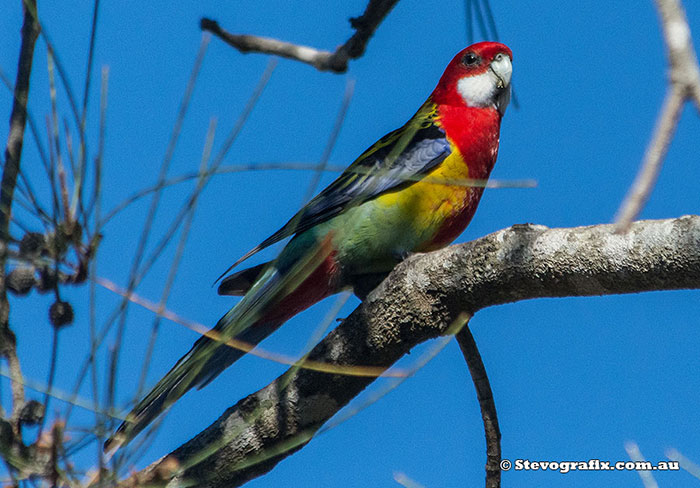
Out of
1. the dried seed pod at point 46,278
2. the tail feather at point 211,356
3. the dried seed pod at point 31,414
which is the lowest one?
the dried seed pod at point 31,414

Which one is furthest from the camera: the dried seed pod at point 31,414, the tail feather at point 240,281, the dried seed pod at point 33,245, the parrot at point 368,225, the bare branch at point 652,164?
the tail feather at point 240,281

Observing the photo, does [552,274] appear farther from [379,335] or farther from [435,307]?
[379,335]

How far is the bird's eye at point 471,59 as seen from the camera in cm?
467

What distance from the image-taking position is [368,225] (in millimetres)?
3699

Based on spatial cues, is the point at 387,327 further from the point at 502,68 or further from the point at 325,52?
the point at 502,68

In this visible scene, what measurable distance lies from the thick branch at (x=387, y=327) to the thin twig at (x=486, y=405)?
223 mm

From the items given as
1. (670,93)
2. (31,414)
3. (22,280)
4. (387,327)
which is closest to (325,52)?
(387,327)

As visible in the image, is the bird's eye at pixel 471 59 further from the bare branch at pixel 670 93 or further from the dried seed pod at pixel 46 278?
the bare branch at pixel 670 93

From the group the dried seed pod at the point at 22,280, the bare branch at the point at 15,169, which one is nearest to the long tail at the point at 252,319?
the dried seed pod at the point at 22,280

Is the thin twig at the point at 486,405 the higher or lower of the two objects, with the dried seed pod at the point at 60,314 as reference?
higher

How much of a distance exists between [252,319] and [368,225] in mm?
699

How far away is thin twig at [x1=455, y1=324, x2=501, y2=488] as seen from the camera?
2.56 meters

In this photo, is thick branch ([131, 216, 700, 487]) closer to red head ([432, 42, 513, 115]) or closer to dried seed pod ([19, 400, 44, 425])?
dried seed pod ([19, 400, 44, 425])

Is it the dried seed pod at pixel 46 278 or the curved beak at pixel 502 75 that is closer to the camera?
the dried seed pod at pixel 46 278
